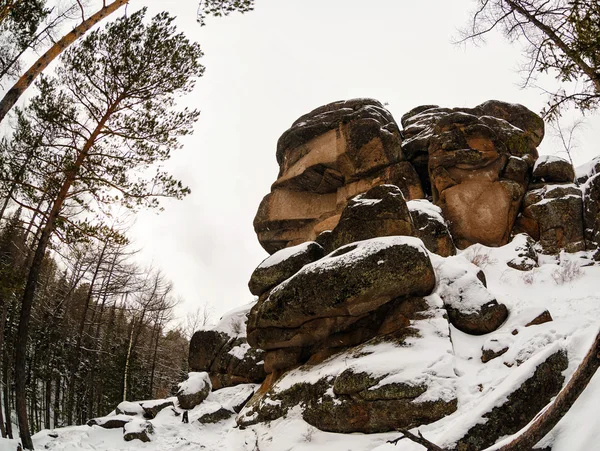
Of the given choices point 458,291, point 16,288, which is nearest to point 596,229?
point 458,291

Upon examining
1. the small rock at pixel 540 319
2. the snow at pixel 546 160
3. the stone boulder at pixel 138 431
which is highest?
the snow at pixel 546 160

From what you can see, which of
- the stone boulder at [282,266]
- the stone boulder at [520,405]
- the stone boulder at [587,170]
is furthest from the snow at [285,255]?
the stone boulder at [587,170]

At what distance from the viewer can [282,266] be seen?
13188 millimetres

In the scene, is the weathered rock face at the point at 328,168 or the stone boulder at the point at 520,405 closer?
the stone boulder at the point at 520,405

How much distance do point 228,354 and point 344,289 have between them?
832 cm

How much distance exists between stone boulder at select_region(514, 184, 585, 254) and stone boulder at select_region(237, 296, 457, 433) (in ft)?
28.3

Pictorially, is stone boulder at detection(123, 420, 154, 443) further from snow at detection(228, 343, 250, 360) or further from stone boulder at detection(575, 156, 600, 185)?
stone boulder at detection(575, 156, 600, 185)

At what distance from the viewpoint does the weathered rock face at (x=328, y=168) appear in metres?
20.9

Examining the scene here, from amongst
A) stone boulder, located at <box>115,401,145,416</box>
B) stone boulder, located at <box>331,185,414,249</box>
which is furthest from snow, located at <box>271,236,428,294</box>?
stone boulder, located at <box>115,401,145,416</box>

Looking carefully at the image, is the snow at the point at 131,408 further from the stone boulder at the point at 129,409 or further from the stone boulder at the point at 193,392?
the stone boulder at the point at 193,392

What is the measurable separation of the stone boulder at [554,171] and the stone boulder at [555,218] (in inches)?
34.2

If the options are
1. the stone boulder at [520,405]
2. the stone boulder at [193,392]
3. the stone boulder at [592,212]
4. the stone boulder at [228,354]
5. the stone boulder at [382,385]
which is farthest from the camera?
the stone boulder at [228,354]

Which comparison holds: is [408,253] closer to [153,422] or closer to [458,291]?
[458,291]

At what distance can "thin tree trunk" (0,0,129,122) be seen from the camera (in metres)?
6.93
